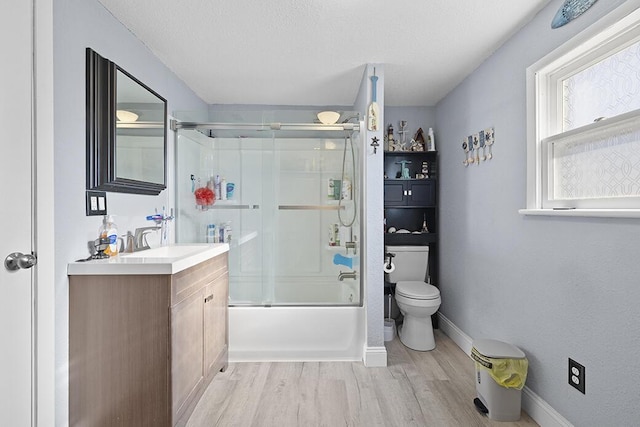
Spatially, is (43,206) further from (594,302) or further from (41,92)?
(594,302)

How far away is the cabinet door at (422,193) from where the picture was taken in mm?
3531

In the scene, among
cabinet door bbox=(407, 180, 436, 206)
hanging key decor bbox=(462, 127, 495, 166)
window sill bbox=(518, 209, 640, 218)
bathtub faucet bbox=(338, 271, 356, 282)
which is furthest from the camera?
cabinet door bbox=(407, 180, 436, 206)

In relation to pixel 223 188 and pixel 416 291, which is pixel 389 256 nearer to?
pixel 416 291

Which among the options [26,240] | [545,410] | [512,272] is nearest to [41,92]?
[26,240]

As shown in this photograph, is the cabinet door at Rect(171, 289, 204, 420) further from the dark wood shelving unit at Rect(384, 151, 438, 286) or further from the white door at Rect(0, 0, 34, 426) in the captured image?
the dark wood shelving unit at Rect(384, 151, 438, 286)

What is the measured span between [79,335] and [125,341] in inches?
8.9

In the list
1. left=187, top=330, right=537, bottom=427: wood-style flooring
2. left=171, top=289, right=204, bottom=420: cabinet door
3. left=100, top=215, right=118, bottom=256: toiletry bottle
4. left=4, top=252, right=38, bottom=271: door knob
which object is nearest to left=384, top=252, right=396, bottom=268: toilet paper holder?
left=187, top=330, right=537, bottom=427: wood-style flooring

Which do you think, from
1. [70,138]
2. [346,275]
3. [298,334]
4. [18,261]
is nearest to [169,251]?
[70,138]

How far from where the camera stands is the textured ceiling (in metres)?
1.91

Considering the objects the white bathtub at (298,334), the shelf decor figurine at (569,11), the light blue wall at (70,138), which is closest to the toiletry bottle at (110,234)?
the light blue wall at (70,138)

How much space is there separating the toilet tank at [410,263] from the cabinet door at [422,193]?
46 cm

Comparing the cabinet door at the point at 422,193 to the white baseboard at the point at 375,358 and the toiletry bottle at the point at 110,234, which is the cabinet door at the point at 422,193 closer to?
the white baseboard at the point at 375,358

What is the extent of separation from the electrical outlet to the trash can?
0.82 ft

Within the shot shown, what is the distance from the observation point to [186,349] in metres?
1.82
